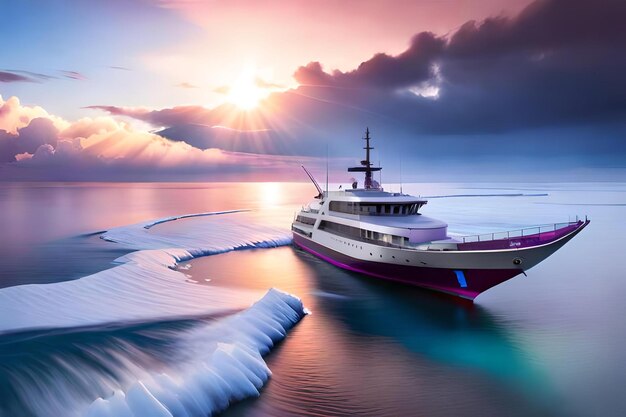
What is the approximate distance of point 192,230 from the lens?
6184 cm

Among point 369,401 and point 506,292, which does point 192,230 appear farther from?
point 369,401

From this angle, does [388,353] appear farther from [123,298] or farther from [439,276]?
[123,298]

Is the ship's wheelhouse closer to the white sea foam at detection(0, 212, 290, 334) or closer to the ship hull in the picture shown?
the ship hull

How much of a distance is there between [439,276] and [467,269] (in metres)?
2.23

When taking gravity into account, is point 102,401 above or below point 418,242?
below

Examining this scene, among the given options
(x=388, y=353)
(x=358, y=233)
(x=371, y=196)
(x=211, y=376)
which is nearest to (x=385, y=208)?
(x=371, y=196)

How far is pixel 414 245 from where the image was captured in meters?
28.6

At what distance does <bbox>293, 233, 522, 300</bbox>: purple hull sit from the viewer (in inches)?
1001

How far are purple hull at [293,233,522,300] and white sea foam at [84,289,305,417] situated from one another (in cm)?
1155

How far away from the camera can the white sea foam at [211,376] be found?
476 inches

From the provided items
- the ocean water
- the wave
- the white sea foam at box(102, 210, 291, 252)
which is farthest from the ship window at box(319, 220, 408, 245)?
the white sea foam at box(102, 210, 291, 252)

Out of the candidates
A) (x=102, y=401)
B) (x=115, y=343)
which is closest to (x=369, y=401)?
(x=102, y=401)

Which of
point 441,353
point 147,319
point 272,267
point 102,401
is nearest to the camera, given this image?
point 102,401

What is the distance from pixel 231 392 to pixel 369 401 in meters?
5.07
